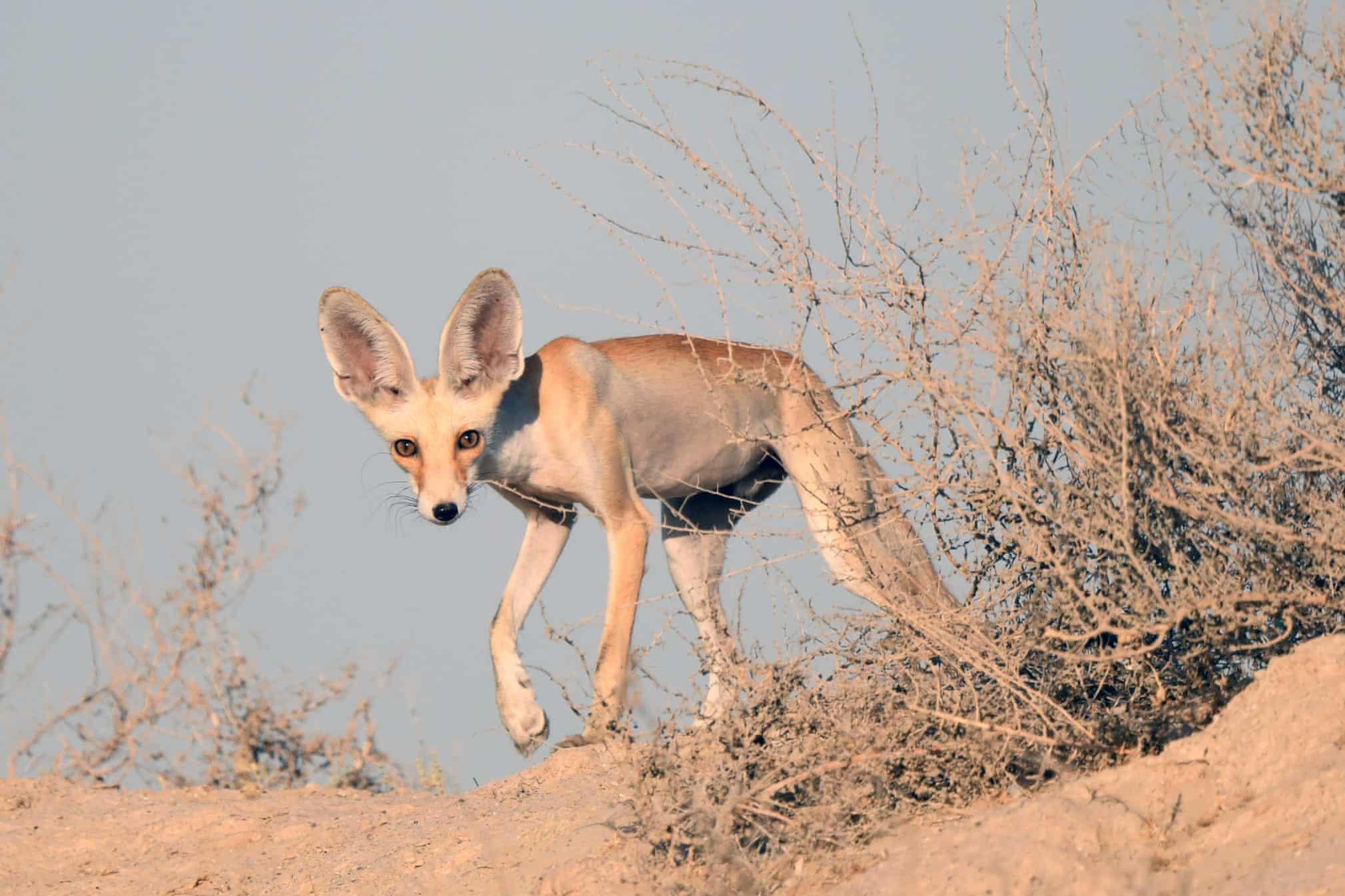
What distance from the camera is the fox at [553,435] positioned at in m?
7.57

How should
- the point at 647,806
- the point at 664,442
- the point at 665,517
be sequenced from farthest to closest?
the point at 665,517 → the point at 664,442 → the point at 647,806

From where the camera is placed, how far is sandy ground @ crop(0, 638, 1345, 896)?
12.6ft

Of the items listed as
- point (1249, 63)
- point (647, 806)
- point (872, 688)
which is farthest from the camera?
point (1249, 63)

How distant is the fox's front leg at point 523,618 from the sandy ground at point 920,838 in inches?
20.4

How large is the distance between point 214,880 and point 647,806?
106 inches

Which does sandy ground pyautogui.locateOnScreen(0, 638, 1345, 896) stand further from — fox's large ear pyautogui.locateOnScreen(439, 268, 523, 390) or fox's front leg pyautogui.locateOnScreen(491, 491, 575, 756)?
fox's large ear pyautogui.locateOnScreen(439, 268, 523, 390)

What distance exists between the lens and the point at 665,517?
29.5ft

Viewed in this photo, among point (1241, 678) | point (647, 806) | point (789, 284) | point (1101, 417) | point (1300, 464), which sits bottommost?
point (1241, 678)

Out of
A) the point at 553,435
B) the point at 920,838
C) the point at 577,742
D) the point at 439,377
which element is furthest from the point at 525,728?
the point at 920,838

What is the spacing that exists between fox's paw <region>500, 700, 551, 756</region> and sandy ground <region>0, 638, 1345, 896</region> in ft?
1.60

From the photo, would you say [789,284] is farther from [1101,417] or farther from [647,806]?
[647,806]

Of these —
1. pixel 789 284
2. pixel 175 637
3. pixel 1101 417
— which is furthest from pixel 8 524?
pixel 1101 417

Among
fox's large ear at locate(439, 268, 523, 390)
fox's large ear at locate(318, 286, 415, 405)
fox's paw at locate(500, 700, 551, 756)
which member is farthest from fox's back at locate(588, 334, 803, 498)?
fox's paw at locate(500, 700, 551, 756)

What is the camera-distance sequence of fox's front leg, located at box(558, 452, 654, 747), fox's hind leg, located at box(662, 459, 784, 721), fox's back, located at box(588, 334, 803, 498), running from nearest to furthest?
fox's front leg, located at box(558, 452, 654, 747)
fox's back, located at box(588, 334, 803, 498)
fox's hind leg, located at box(662, 459, 784, 721)
